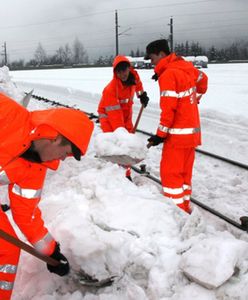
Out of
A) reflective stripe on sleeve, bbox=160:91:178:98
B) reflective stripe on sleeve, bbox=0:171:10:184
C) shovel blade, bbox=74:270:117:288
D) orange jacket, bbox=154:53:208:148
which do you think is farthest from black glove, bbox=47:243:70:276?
reflective stripe on sleeve, bbox=160:91:178:98

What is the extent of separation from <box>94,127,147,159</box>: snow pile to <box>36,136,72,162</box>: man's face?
223cm

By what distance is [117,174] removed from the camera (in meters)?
4.21

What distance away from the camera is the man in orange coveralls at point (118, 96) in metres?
5.32

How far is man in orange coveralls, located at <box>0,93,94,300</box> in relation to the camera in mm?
2316

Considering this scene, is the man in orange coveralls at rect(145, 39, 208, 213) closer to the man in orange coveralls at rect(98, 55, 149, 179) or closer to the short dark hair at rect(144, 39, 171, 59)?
the short dark hair at rect(144, 39, 171, 59)

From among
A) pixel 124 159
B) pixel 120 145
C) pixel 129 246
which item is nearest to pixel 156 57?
pixel 120 145

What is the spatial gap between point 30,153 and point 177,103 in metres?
2.18

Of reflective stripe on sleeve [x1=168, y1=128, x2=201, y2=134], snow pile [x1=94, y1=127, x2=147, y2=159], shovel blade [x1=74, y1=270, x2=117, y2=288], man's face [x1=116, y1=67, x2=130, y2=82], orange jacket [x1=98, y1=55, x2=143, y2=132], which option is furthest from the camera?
orange jacket [x1=98, y1=55, x2=143, y2=132]

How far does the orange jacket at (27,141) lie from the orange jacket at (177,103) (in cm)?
181

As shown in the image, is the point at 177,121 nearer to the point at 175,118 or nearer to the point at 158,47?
the point at 175,118

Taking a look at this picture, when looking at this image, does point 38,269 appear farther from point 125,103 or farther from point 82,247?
point 125,103

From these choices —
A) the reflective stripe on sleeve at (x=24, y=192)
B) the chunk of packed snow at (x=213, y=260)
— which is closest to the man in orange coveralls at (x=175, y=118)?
the chunk of packed snow at (x=213, y=260)

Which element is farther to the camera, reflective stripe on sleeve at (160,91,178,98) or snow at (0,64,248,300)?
reflective stripe on sleeve at (160,91,178,98)

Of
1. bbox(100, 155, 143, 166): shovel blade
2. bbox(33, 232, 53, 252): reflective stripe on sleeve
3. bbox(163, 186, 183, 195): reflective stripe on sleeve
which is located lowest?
bbox(163, 186, 183, 195): reflective stripe on sleeve
